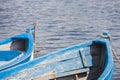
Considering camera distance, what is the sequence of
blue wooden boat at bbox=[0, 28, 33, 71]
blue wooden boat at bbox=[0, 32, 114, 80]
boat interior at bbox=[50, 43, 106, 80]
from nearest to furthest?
1. blue wooden boat at bbox=[0, 32, 114, 80]
2. boat interior at bbox=[50, 43, 106, 80]
3. blue wooden boat at bbox=[0, 28, 33, 71]

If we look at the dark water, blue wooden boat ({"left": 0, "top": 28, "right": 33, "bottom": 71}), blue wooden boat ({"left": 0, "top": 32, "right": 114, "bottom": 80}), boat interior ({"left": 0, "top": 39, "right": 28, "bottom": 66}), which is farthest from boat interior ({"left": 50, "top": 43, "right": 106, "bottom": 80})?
the dark water

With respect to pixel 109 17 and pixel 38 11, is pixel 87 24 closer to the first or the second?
pixel 109 17

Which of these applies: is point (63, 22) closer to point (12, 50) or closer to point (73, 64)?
point (12, 50)

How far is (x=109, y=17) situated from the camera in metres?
33.1

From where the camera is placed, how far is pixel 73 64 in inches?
429

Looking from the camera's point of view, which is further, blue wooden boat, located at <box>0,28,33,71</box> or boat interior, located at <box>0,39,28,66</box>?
boat interior, located at <box>0,39,28,66</box>

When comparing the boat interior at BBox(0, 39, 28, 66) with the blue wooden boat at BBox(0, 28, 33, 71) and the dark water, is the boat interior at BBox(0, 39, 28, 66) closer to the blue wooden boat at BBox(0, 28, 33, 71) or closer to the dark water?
Answer: the blue wooden boat at BBox(0, 28, 33, 71)

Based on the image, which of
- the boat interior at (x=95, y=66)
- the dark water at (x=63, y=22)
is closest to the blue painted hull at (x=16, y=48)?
the boat interior at (x=95, y=66)

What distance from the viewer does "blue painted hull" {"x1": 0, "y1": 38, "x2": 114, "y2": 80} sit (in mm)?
9914

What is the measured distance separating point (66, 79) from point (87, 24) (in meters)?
18.9

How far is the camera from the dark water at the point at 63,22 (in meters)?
22.3

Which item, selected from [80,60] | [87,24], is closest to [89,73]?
[80,60]

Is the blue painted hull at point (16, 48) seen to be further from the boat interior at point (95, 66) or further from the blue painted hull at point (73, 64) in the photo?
the boat interior at point (95, 66)

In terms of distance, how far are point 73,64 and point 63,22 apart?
66.1 feet
